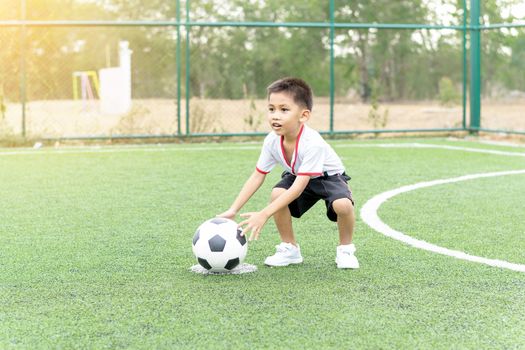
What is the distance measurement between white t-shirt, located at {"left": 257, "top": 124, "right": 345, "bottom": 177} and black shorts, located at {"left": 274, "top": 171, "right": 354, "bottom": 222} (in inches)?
1.7

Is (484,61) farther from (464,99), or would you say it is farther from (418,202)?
(418,202)

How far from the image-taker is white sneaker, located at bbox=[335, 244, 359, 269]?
172 inches

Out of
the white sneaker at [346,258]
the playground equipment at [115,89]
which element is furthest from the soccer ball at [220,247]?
the playground equipment at [115,89]

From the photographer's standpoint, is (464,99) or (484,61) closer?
(464,99)

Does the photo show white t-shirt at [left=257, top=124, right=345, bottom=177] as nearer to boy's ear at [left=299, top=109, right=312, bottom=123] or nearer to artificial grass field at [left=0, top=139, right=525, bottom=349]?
boy's ear at [left=299, top=109, right=312, bottom=123]

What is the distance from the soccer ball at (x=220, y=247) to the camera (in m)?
4.22

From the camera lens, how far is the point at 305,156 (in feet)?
14.3

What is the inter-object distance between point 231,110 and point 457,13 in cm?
438

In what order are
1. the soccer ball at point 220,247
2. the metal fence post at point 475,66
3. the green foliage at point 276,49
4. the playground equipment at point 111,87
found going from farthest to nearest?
the playground equipment at point 111,87 < the green foliage at point 276,49 < the metal fence post at point 475,66 < the soccer ball at point 220,247

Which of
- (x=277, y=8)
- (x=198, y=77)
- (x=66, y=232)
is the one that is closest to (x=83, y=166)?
(x=66, y=232)

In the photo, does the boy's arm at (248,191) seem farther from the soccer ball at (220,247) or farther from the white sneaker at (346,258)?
the white sneaker at (346,258)

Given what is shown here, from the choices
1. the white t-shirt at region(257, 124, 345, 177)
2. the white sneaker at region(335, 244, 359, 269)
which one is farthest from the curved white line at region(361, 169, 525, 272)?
the white t-shirt at region(257, 124, 345, 177)

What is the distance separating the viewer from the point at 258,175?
14.9 feet

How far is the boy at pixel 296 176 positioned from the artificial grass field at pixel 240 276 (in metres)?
0.15
